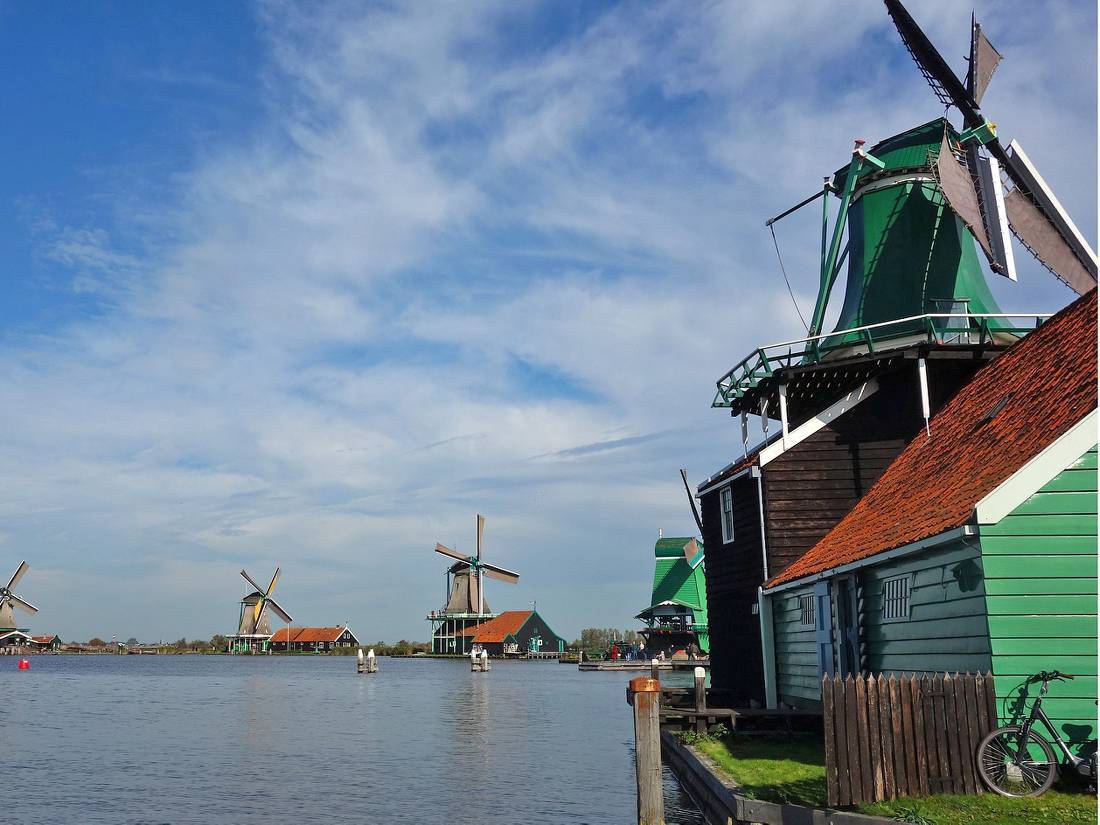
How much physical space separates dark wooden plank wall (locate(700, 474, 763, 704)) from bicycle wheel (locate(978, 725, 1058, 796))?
12.4 meters

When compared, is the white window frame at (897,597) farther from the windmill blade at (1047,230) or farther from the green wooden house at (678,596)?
the green wooden house at (678,596)

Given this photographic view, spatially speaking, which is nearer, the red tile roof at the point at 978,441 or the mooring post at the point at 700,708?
the red tile roof at the point at 978,441

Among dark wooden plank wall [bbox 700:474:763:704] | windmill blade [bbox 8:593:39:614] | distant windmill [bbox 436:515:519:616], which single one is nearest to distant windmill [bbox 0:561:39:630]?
windmill blade [bbox 8:593:39:614]

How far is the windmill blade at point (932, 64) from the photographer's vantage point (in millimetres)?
29453

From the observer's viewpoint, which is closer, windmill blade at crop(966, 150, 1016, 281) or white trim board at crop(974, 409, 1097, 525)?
white trim board at crop(974, 409, 1097, 525)

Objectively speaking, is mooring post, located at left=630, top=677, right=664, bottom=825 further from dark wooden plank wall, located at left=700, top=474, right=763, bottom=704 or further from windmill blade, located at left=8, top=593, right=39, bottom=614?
windmill blade, located at left=8, top=593, right=39, bottom=614

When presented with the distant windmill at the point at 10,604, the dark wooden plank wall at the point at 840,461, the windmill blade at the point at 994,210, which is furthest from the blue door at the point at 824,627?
the distant windmill at the point at 10,604

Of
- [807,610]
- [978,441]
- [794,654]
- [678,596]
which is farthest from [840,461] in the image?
[678,596]

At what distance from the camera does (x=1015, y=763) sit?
1131 centimetres

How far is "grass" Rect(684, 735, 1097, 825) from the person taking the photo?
9.96m

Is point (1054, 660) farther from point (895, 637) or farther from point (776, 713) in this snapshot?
point (776, 713)

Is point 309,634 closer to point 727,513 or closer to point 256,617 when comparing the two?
point 256,617

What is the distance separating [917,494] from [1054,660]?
18.2 ft

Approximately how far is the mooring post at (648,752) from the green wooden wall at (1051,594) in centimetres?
433
